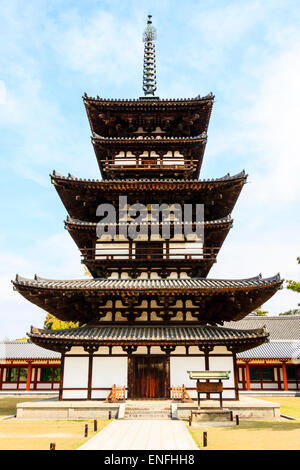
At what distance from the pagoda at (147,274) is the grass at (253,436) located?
332 cm

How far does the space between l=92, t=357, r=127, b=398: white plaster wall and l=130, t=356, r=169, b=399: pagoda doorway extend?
1.59 ft

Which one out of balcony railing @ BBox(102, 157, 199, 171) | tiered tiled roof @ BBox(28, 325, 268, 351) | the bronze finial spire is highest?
the bronze finial spire

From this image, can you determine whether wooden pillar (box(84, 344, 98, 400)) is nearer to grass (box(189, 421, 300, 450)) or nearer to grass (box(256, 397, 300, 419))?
grass (box(189, 421, 300, 450))

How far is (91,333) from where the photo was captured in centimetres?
1748

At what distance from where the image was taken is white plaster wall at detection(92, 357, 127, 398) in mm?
17250

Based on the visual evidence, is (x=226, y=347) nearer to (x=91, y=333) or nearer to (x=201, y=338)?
(x=201, y=338)

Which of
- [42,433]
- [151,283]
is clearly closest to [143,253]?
[151,283]

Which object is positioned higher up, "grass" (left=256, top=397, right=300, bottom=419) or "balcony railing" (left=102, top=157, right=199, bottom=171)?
"balcony railing" (left=102, top=157, right=199, bottom=171)

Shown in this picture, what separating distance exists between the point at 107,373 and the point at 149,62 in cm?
2460

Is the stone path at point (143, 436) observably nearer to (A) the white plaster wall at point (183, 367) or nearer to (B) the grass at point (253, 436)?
(B) the grass at point (253, 436)

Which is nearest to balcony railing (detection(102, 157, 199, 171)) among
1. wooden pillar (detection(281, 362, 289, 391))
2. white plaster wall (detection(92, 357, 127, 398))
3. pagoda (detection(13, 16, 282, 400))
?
pagoda (detection(13, 16, 282, 400))

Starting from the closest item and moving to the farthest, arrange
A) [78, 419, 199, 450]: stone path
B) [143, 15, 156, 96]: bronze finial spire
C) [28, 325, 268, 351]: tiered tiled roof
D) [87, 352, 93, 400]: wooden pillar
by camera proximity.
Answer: [78, 419, 199, 450]: stone path
[28, 325, 268, 351]: tiered tiled roof
[87, 352, 93, 400]: wooden pillar
[143, 15, 156, 96]: bronze finial spire

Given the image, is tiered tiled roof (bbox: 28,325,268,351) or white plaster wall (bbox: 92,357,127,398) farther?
white plaster wall (bbox: 92,357,127,398)

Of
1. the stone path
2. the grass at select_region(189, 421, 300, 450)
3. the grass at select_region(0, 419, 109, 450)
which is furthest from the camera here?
the grass at select_region(0, 419, 109, 450)
